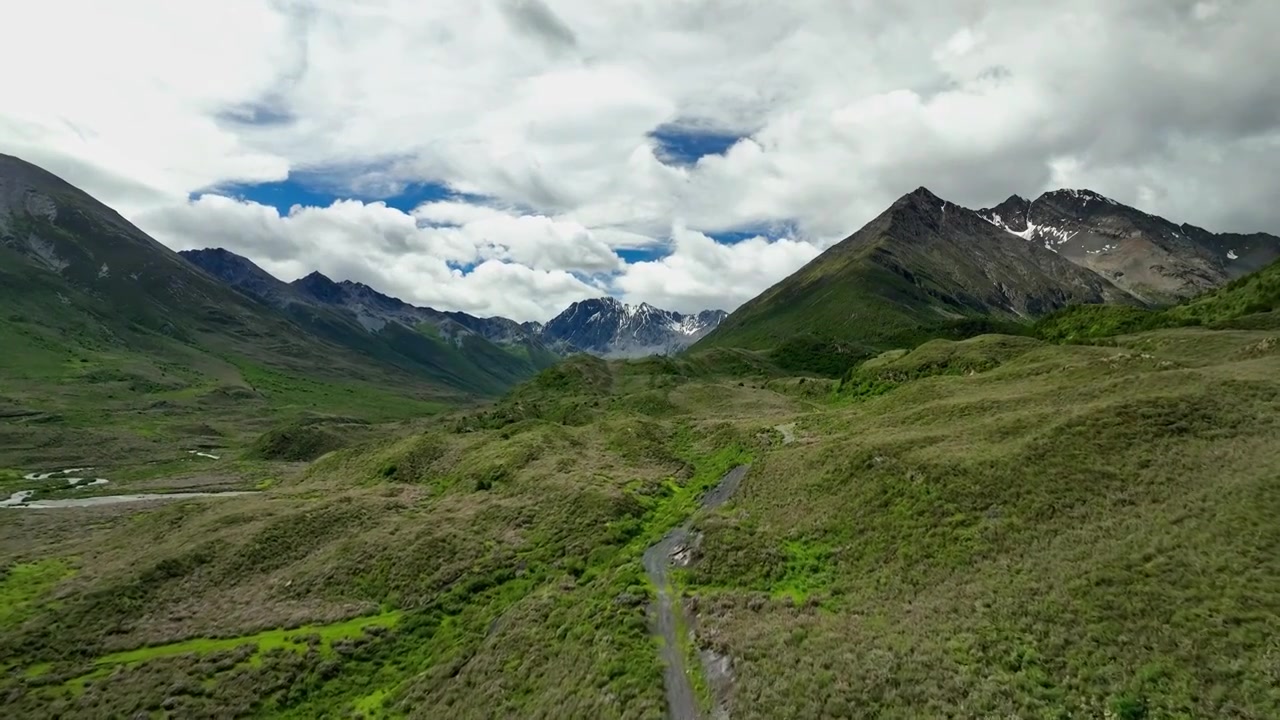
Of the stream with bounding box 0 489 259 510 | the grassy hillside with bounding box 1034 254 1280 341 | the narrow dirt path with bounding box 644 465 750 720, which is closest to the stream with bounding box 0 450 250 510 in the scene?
the stream with bounding box 0 489 259 510

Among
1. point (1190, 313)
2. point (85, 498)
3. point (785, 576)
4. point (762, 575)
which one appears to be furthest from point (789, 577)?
point (1190, 313)

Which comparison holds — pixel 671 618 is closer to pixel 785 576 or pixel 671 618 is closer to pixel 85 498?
pixel 785 576

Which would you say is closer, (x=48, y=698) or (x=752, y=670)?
(x=752, y=670)

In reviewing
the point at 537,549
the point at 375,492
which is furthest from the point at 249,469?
the point at 537,549

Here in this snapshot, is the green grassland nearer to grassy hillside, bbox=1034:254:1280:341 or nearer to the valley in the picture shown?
the valley

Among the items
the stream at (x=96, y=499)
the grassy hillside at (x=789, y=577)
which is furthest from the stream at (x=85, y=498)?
the grassy hillside at (x=789, y=577)

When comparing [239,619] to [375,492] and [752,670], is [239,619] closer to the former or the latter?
[375,492]

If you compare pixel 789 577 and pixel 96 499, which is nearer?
pixel 789 577
